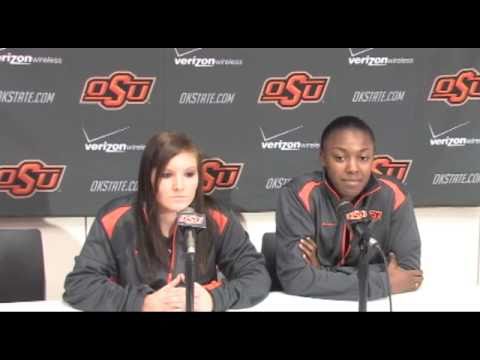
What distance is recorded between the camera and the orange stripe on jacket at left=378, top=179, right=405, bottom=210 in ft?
8.74

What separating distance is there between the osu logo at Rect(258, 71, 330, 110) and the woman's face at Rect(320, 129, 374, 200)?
2.49ft

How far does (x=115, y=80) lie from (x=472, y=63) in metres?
1.94

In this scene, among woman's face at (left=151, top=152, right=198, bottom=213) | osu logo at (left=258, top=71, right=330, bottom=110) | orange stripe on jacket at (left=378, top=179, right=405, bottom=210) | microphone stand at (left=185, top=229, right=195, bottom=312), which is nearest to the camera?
microphone stand at (left=185, top=229, right=195, bottom=312)

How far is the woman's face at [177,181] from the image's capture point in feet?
7.55

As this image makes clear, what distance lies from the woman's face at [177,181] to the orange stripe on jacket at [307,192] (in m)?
0.56

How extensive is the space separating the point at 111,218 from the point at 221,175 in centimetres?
110

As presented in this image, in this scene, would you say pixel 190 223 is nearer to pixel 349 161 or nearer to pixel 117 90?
pixel 349 161

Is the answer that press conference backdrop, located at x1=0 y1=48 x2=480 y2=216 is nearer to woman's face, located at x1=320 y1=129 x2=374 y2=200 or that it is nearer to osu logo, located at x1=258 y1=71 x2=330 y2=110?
osu logo, located at x1=258 y1=71 x2=330 y2=110

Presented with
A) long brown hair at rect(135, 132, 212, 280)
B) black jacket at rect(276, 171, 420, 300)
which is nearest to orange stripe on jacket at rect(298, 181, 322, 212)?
black jacket at rect(276, 171, 420, 300)

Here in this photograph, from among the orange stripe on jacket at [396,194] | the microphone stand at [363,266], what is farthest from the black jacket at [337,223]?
the microphone stand at [363,266]

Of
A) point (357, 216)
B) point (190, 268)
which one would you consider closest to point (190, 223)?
point (190, 268)

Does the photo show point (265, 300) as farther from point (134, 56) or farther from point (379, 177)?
point (134, 56)

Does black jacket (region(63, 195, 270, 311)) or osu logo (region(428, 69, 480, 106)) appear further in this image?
osu logo (region(428, 69, 480, 106))
